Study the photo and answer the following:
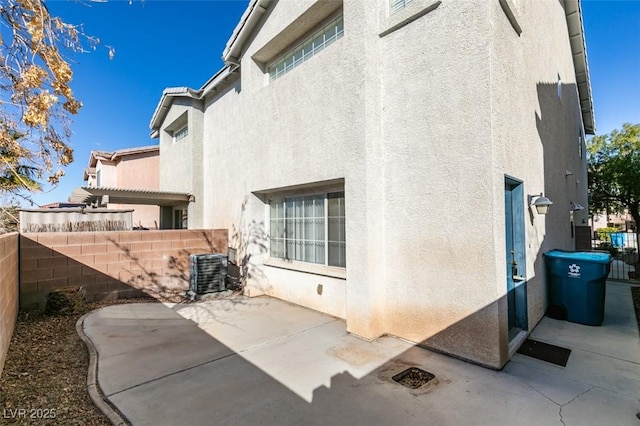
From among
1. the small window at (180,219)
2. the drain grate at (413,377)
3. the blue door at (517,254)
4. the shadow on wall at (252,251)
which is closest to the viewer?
the drain grate at (413,377)

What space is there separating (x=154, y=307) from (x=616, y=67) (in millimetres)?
21519

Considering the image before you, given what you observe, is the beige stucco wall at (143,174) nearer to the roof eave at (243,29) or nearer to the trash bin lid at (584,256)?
the roof eave at (243,29)

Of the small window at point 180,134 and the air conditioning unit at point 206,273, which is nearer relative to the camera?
the air conditioning unit at point 206,273

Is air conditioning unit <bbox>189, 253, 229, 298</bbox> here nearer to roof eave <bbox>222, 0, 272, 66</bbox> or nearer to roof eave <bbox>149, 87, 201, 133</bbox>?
roof eave <bbox>222, 0, 272, 66</bbox>

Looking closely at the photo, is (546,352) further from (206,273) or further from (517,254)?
(206,273)

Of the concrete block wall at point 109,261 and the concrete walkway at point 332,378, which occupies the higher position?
the concrete block wall at point 109,261

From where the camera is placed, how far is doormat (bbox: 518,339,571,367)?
4.89 meters

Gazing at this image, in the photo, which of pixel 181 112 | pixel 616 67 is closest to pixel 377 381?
pixel 181 112

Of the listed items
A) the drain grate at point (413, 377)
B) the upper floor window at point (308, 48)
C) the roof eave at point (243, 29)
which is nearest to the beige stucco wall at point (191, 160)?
the roof eave at point (243, 29)

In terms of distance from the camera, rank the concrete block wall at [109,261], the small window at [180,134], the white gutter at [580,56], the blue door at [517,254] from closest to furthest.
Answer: the blue door at [517,254]
the concrete block wall at [109,261]
the white gutter at [580,56]
the small window at [180,134]

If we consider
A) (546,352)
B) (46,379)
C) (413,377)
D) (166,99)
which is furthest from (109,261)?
(546,352)

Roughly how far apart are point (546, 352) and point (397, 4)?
7.24m

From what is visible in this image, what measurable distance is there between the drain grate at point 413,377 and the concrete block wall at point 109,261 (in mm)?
8491

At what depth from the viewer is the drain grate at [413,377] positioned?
422cm
